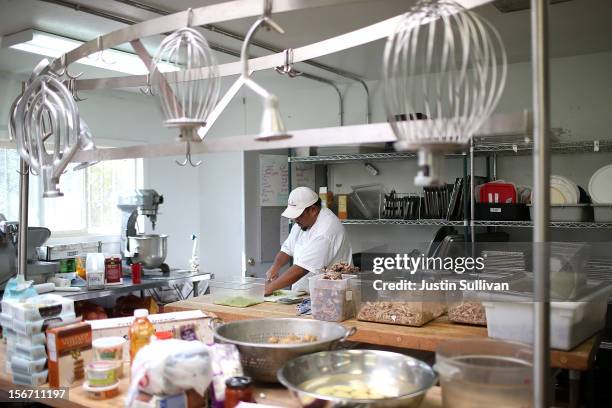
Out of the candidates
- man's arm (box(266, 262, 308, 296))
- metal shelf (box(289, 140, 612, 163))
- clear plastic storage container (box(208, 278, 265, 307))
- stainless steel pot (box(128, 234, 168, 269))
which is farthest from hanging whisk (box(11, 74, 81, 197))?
metal shelf (box(289, 140, 612, 163))

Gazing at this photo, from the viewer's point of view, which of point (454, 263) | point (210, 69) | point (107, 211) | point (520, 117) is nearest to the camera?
point (520, 117)

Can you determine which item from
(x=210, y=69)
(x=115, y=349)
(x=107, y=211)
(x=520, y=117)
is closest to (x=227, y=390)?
(x=115, y=349)

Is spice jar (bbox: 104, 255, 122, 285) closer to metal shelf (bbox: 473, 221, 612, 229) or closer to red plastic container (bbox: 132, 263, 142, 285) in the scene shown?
red plastic container (bbox: 132, 263, 142, 285)

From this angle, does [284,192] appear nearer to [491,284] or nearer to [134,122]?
[134,122]

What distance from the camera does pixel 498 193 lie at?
408cm

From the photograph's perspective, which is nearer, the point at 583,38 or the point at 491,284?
the point at 491,284

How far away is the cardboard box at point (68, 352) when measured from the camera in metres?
1.68

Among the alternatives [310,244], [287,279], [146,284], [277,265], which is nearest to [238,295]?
[287,279]

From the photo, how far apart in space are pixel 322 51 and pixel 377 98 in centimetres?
337

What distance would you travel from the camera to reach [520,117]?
45.4 inches

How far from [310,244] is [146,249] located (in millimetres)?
1364

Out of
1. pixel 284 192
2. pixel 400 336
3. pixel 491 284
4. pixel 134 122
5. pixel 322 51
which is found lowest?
pixel 400 336

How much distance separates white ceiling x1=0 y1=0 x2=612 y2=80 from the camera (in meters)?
3.06

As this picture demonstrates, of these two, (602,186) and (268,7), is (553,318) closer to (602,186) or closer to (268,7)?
(268,7)
